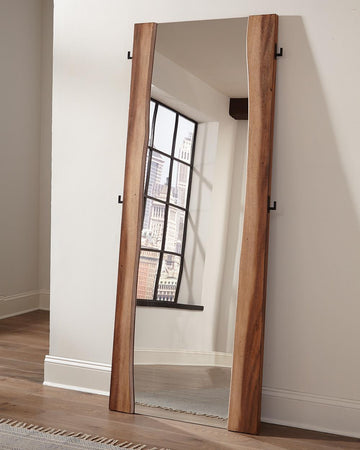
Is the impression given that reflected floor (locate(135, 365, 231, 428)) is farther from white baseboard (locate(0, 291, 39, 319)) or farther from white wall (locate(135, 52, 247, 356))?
white baseboard (locate(0, 291, 39, 319))

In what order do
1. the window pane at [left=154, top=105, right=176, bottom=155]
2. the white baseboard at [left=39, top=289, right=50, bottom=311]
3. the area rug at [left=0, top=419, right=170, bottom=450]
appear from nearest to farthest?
the area rug at [left=0, top=419, right=170, bottom=450], the window pane at [left=154, top=105, right=176, bottom=155], the white baseboard at [left=39, top=289, right=50, bottom=311]

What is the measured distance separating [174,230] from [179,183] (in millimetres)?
250

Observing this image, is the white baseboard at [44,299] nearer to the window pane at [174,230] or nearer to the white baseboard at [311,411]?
the window pane at [174,230]

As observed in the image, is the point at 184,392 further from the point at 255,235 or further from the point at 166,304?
the point at 255,235

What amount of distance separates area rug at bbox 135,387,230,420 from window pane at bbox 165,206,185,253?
748 mm

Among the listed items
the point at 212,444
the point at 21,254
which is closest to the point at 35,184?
the point at 21,254

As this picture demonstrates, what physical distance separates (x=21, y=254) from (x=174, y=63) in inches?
127

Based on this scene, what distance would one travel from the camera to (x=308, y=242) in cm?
315

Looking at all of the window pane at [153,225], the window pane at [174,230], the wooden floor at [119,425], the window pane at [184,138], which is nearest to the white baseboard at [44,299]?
the wooden floor at [119,425]

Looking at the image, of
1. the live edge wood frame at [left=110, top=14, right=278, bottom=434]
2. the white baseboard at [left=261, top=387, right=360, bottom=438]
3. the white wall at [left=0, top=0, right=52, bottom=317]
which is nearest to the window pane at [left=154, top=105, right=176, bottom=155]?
the live edge wood frame at [left=110, top=14, right=278, bottom=434]

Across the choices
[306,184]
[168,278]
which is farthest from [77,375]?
[306,184]

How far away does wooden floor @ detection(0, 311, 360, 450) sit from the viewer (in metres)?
2.96

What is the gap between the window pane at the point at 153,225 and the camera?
130 inches

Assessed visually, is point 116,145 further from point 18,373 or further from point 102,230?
point 18,373
